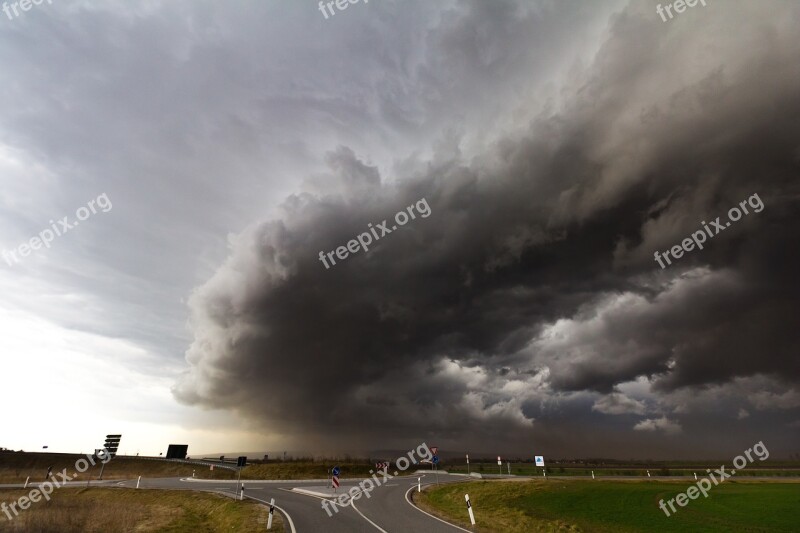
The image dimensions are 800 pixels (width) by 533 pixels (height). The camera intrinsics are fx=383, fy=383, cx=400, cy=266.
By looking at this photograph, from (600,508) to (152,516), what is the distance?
32.8 metres

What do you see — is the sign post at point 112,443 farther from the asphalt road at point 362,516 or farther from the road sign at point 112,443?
the asphalt road at point 362,516

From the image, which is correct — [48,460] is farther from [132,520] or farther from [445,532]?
[445,532]

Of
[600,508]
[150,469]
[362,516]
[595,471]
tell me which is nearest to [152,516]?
[362,516]

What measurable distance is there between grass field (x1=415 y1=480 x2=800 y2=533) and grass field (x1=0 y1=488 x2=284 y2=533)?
11.8 m

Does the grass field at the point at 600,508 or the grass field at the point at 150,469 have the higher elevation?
Answer: the grass field at the point at 150,469

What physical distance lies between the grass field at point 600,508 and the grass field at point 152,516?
38.8ft

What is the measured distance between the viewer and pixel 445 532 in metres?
18.6

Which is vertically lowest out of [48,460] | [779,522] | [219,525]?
[779,522]

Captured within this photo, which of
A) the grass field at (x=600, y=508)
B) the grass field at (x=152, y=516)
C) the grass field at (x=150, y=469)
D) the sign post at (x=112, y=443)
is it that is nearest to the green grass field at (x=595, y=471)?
the grass field at (x=150, y=469)

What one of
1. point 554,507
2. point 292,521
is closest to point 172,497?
point 292,521

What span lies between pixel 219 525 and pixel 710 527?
30190mm

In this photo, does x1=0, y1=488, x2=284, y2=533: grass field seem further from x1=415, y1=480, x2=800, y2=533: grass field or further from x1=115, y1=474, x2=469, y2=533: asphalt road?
x1=415, y1=480, x2=800, y2=533: grass field

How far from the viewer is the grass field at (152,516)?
21109 mm

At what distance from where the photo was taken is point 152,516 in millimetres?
26688
